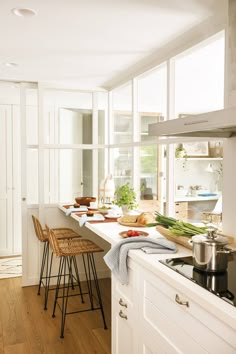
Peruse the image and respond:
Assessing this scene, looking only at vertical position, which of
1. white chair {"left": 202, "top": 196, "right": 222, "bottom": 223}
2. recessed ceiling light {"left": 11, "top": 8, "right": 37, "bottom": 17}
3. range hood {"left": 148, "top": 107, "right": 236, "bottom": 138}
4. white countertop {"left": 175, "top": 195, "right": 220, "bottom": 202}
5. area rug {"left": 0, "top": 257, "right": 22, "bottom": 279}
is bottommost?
area rug {"left": 0, "top": 257, "right": 22, "bottom": 279}

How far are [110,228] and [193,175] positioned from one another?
0.86 meters

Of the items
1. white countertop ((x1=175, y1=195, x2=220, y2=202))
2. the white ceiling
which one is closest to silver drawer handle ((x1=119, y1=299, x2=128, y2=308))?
white countertop ((x1=175, y1=195, x2=220, y2=202))

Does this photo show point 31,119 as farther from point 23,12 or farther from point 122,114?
point 23,12

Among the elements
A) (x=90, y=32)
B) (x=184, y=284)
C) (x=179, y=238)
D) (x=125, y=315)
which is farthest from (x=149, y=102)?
(x=184, y=284)

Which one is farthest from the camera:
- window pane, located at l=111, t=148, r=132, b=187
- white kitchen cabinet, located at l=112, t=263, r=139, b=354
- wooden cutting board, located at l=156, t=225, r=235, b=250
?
window pane, located at l=111, t=148, r=132, b=187

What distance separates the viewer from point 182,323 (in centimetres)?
153

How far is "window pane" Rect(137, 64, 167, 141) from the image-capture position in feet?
12.1

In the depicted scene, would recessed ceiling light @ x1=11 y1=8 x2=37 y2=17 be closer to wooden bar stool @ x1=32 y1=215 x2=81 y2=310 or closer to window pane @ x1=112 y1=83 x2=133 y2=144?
window pane @ x1=112 y1=83 x2=133 y2=144

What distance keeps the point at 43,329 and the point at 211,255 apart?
1909 millimetres

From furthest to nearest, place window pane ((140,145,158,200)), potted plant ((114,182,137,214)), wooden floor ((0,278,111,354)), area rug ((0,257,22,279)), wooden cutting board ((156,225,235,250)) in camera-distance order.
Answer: area rug ((0,257,22,279)) < window pane ((140,145,158,200)) < potted plant ((114,182,137,214)) < wooden floor ((0,278,111,354)) < wooden cutting board ((156,225,235,250))

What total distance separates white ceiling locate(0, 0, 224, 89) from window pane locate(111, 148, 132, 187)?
0.86 metres

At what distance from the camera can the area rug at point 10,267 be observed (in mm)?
4390

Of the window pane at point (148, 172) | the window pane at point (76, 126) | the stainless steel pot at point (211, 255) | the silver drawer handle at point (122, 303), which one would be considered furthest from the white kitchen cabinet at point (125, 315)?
the window pane at point (76, 126)

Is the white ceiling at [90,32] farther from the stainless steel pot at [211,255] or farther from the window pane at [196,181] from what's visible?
the stainless steel pot at [211,255]
